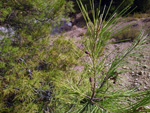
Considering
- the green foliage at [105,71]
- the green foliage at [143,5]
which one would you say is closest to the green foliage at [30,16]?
the green foliage at [105,71]

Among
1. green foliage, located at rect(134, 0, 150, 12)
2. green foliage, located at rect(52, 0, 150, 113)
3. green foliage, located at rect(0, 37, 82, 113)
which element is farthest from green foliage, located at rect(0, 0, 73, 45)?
green foliage, located at rect(134, 0, 150, 12)

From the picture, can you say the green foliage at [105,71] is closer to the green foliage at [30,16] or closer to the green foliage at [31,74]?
the green foliage at [31,74]

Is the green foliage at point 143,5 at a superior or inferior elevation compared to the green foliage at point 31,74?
inferior

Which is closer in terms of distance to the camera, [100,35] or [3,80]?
[100,35]

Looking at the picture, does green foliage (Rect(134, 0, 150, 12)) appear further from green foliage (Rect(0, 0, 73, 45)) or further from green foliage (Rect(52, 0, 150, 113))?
green foliage (Rect(52, 0, 150, 113))

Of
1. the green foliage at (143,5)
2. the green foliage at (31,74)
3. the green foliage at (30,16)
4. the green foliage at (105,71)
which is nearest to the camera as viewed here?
the green foliage at (105,71)

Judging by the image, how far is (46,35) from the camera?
1.60 m

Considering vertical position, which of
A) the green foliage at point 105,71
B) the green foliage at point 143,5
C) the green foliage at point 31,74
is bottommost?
the green foliage at point 143,5

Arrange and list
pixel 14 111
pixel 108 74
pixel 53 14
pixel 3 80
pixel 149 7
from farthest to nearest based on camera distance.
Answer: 1. pixel 149 7
2. pixel 53 14
3. pixel 3 80
4. pixel 14 111
5. pixel 108 74

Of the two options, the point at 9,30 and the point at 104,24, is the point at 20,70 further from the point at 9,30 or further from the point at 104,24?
the point at 104,24

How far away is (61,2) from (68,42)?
0.52 m

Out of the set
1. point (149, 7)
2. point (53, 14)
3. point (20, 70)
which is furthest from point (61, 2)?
point (149, 7)

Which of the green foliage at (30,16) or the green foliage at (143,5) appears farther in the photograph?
→ the green foliage at (143,5)

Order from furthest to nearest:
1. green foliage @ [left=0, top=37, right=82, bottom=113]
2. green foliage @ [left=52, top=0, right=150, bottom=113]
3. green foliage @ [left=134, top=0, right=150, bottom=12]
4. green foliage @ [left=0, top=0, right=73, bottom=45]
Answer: green foliage @ [left=134, top=0, right=150, bottom=12] → green foliage @ [left=0, top=0, right=73, bottom=45] → green foliage @ [left=0, top=37, right=82, bottom=113] → green foliage @ [left=52, top=0, right=150, bottom=113]
